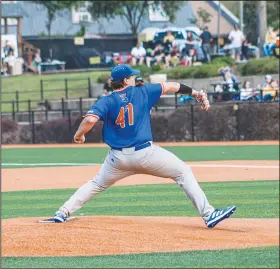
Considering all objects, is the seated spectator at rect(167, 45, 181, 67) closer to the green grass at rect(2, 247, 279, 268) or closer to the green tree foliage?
the green tree foliage

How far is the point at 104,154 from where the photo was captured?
27.7 meters

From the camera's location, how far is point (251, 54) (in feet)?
148

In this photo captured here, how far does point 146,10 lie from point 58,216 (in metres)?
49.8

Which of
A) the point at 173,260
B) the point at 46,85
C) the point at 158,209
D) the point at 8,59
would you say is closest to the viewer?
the point at 173,260

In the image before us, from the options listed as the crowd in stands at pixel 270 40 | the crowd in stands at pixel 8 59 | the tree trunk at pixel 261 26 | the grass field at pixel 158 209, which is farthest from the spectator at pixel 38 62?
the grass field at pixel 158 209

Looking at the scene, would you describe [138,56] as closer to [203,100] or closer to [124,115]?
[203,100]

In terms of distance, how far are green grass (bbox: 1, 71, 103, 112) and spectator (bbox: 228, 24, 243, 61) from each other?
5739 millimetres

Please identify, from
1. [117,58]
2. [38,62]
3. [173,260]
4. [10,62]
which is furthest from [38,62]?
[173,260]

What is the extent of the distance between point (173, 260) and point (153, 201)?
5894 millimetres

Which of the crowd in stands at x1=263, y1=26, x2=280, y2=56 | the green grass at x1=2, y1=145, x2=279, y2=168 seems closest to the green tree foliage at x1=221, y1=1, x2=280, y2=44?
the crowd in stands at x1=263, y1=26, x2=280, y2=56

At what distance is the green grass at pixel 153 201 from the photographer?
560 inches

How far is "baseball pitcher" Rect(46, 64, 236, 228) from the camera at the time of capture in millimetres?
11344

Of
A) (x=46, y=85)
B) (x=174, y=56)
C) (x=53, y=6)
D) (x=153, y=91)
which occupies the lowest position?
(x=46, y=85)

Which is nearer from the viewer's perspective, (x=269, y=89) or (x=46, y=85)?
(x=269, y=89)
